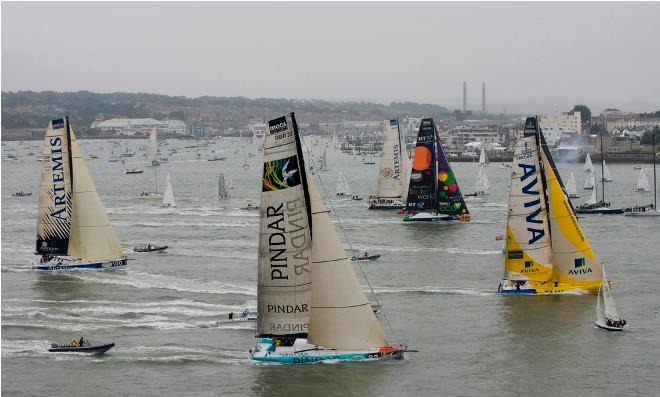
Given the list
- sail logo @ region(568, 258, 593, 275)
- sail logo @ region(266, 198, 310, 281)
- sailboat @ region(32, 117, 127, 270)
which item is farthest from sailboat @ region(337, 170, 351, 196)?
sail logo @ region(266, 198, 310, 281)

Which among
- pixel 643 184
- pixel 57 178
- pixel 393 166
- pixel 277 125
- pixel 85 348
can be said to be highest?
pixel 277 125

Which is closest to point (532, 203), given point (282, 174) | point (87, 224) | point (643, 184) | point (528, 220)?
point (528, 220)

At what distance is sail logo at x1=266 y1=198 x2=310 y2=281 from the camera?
2223 centimetres

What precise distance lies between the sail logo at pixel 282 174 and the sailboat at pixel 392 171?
124 ft

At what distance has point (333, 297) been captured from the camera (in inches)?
884

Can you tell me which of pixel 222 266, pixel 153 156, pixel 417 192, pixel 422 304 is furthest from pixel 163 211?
pixel 153 156

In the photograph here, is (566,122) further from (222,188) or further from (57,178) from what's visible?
(57,178)

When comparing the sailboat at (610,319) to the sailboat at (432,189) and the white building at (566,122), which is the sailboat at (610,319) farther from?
the white building at (566,122)

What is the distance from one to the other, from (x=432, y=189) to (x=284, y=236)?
31.7 meters

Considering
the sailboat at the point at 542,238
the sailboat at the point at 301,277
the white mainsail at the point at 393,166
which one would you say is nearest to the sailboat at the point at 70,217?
the sailboat at the point at 542,238

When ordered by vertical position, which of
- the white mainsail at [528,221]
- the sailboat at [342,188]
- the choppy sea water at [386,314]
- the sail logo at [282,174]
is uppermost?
the sail logo at [282,174]

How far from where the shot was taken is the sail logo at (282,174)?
2198cm

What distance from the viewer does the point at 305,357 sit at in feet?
75.3

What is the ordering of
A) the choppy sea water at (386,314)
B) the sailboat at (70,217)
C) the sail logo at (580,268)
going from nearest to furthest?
the choppy sea water at (386,314), the sail logo at (580,268), the sailboat at (70,217)
